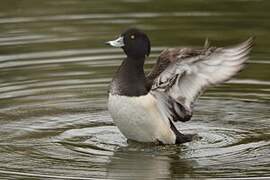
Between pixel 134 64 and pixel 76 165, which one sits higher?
pixel 134 64

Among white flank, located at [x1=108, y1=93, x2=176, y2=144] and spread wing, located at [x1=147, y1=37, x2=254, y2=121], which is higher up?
spread wing, located at [x1=147, y1=37, x2=254, y2=121]

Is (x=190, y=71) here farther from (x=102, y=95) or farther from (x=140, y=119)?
(x=102, y=95)

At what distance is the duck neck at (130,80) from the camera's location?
11797 mm

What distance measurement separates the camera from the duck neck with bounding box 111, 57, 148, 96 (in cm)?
1180

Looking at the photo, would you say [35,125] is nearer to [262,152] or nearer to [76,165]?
[76,165]

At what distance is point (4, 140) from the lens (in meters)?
12.1

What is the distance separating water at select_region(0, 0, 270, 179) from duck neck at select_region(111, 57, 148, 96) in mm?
580

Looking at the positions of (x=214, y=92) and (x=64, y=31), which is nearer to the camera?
(x=214, y=92)

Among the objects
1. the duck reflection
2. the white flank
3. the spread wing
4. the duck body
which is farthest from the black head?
the duck reflection

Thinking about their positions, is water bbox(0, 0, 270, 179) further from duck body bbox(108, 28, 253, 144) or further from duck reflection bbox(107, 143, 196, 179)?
duck body bbox(108, 28, 253, 144)

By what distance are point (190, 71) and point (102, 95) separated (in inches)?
96.1

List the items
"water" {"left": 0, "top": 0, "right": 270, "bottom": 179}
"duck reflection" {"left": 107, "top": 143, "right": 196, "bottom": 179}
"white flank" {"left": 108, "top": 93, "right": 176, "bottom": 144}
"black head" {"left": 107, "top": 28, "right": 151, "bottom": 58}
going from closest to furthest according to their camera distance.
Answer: "duck reflection" {"left": 107, "top": 143, "right": 196, "bottom": 179} < "water" {"left": 0, "top": 0, "right": 270, "bottom": 179} < "white flank" {"left": 108, "top": 93, "right": 176, "bottom": 144} < "black head" {"left": 107, "top": 28, "right": 151, "bottom": 58}

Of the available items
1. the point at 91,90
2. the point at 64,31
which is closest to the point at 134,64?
the point at 91,90

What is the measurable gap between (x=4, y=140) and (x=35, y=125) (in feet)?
2.40
